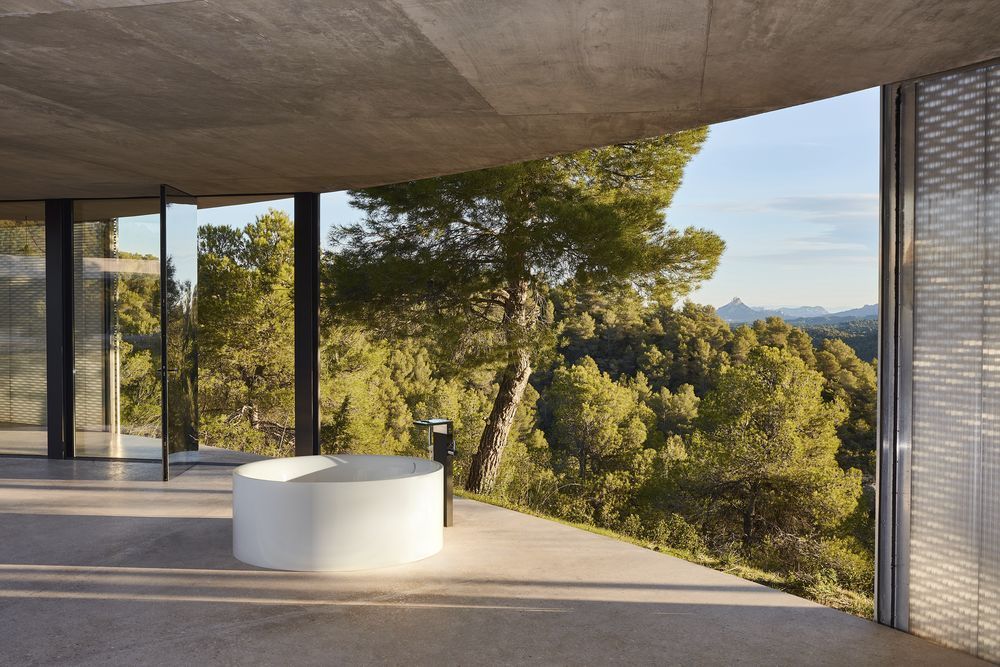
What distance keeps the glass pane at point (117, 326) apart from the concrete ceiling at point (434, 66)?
91.9 inches

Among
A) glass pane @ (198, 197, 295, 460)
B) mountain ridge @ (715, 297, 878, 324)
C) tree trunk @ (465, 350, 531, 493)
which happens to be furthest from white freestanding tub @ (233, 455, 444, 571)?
mountain ridge @ (715, 297, 878, 324)

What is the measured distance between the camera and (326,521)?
405cm

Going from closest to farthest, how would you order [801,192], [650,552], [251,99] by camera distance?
[251,99], [650,552], [801,192]

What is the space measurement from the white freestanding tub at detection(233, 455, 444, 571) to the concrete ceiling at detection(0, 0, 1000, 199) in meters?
1.90

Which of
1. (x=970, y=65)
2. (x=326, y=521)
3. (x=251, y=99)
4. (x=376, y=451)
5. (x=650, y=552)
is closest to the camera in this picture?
(x=970, y=65)

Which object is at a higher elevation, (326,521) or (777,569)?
(326,521)

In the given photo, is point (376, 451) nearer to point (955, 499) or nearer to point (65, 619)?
point (65, 619)

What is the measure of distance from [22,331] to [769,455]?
12775 mm

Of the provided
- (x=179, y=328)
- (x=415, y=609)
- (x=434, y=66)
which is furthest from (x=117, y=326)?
(x=434, y=66)

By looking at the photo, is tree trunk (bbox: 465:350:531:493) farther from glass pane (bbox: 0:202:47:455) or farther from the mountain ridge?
the mountain ridge

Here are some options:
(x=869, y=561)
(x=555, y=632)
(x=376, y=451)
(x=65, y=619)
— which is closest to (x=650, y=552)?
(x=555, y=632)

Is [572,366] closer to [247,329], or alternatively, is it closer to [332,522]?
[247,329]

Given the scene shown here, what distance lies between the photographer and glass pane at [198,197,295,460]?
50.1 ft

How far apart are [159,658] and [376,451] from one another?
14.1 metres
